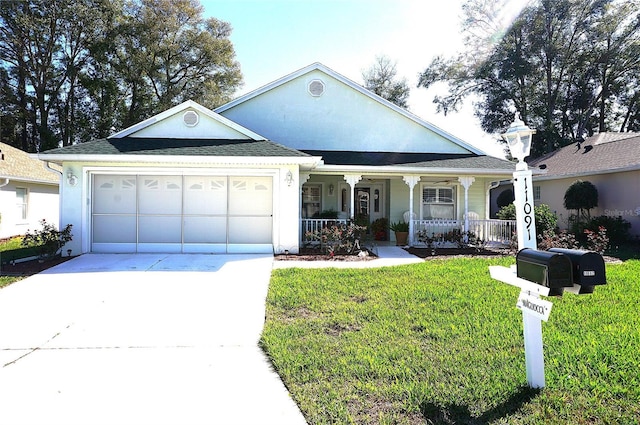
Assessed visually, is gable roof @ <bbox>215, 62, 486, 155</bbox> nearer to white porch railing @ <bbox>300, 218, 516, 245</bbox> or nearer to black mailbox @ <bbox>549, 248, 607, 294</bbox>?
white porch railing @ <bbox>300, 218, 516, 245</bbox>

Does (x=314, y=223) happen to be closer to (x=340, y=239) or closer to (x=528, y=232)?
(x=340, y=239)

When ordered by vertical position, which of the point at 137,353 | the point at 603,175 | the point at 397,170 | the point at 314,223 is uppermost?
the point at 603,175

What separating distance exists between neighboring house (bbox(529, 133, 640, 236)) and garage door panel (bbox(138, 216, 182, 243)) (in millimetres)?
12509

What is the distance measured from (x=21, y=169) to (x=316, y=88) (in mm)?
12315

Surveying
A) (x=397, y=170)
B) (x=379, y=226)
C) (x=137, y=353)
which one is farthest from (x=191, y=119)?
(x=137, y=353)

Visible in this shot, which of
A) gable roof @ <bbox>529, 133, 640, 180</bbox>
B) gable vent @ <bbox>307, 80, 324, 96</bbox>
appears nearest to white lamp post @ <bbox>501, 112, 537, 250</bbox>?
gable vent @ <bbox>307, 80, 324, 96</bbox>

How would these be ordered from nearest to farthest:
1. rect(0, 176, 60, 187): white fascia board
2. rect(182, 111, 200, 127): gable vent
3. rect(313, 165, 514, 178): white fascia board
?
rect(182, 111, 200, 127): gable vent < rect(313, 165, 514, 178): white fascia board < rect(0, 176, 60, 187): white fascia board

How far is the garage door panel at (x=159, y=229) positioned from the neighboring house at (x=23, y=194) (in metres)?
4.56

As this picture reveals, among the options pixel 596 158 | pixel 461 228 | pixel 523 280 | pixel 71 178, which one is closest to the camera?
pixel 523 280

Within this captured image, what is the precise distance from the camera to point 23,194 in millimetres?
15328

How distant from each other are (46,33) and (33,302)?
28018 millimetres

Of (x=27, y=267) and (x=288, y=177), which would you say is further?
(x=288, y=177)

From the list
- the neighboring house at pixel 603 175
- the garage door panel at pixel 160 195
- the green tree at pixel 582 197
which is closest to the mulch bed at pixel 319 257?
the garage door panel at pixel 160 195

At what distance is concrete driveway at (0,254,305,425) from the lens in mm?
3059
